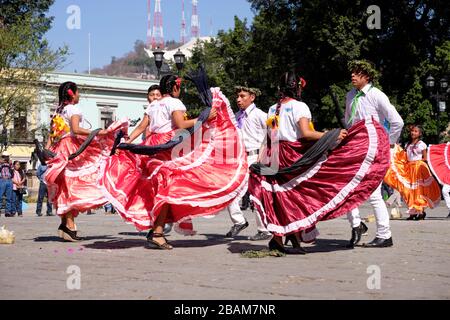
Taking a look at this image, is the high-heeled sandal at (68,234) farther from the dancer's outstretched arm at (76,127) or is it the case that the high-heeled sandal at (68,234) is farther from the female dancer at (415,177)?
the female dancer at (415,177)

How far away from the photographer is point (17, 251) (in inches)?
370

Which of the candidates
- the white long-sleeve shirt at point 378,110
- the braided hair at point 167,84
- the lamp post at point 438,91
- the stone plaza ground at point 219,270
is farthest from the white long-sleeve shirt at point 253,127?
the lamp post at point 438,91

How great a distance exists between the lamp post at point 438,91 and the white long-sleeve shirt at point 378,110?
25.1 metres

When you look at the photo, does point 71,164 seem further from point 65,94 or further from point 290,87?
point 290,87

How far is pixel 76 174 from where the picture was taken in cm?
1074

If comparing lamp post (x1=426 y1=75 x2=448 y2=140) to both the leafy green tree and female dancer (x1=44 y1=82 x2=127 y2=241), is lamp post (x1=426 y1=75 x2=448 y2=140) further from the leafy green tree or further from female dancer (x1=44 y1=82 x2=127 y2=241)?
female dancer (x1=44 y1=82 x2=127 y2=241)

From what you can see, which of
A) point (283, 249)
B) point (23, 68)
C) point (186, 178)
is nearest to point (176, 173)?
point (186, 178)

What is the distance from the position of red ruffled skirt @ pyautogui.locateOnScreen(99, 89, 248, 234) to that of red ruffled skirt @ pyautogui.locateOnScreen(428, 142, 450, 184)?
7.24m

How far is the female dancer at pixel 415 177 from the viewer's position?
15.8 m

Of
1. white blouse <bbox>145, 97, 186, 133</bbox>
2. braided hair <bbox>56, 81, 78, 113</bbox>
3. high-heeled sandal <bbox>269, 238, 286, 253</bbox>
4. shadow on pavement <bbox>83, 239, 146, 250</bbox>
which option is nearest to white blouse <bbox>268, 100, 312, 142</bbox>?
high-heeled sandal <bbox>269, 238, 286, 253</bbox>

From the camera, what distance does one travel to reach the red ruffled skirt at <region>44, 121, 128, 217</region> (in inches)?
414

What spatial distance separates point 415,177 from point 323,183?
7.71 metres
